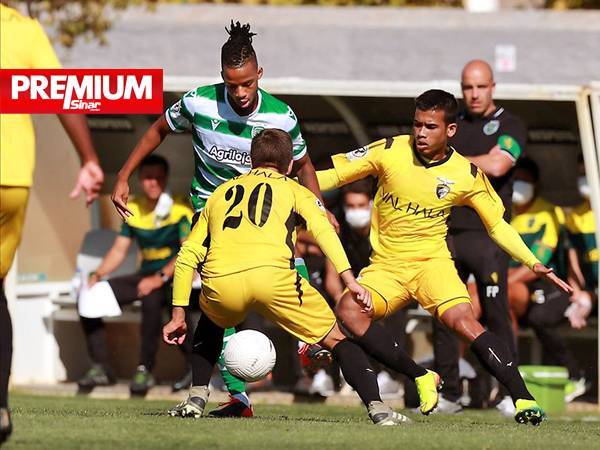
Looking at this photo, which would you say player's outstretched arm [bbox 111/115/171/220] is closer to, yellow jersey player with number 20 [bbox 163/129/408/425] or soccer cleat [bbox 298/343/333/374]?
yellow jersey player with number 20 [bbox 163/129/408/425]

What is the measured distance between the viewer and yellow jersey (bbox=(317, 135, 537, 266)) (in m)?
8.77

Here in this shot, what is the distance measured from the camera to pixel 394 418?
7.91 metres

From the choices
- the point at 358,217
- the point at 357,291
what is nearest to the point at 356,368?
the point at 357,291

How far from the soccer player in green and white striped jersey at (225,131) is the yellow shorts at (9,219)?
1825 mm

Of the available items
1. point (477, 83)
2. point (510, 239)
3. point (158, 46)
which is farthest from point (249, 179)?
point (158, 46)

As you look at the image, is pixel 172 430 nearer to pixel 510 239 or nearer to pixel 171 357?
pixel 510 239

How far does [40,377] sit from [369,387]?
5.73 m

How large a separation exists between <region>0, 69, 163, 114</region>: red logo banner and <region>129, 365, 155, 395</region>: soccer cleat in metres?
4.91

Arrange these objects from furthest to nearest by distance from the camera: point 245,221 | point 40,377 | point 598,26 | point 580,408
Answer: point 598,26
point 40,377
point 580,408
point 245,221

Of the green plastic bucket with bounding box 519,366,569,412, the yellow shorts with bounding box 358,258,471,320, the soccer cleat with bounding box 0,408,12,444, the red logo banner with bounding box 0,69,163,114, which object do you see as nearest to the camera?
the soccer cleat with bounding box 0,408,12,444

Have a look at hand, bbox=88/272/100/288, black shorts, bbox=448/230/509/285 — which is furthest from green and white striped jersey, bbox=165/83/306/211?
hand, bbox=88/272/100/288

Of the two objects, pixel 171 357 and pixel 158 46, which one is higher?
pixel 158 46

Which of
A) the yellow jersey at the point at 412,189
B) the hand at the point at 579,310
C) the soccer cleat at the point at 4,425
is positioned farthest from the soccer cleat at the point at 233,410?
the hand at the point at 579,310

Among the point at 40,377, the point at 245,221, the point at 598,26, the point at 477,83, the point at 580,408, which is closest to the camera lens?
the point at 245,221
